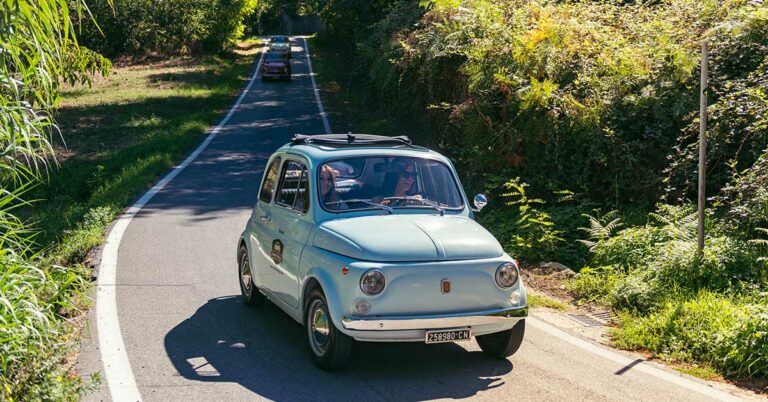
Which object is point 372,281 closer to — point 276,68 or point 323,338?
point 323,338

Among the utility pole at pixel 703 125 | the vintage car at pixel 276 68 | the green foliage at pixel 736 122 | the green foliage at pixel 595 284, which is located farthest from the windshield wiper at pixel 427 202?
the vintage car at pixel 276 68

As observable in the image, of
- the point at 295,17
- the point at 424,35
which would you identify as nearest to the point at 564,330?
the point at 424,35

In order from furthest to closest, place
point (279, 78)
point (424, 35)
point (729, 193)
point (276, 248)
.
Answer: point (279, 78)
point (424, 35)
point (729, 193)
point (276, 248)

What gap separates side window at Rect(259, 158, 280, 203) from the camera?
28.8 ft

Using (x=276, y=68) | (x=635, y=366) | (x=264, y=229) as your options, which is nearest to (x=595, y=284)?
(x=635, y=366)

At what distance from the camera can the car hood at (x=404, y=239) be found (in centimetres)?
671

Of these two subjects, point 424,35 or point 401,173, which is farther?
point 424,35

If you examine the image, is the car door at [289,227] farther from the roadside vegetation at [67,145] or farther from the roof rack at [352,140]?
the roadside vegetation at [67,145]

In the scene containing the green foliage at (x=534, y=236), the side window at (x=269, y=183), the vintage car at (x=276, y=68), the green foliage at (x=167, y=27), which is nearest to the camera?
Answer: the side window at (x=269, y=183)

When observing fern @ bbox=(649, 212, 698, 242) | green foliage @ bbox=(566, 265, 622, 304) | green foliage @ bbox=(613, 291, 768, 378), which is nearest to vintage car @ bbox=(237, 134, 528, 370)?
green foliage @ bbox=(613, 291, 768, 378)

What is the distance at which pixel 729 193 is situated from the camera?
956 centimetres

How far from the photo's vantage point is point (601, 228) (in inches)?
400

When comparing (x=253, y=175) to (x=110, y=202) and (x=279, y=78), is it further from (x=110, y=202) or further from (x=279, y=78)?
(x=279, y=78)

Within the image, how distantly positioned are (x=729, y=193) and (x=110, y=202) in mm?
10076
